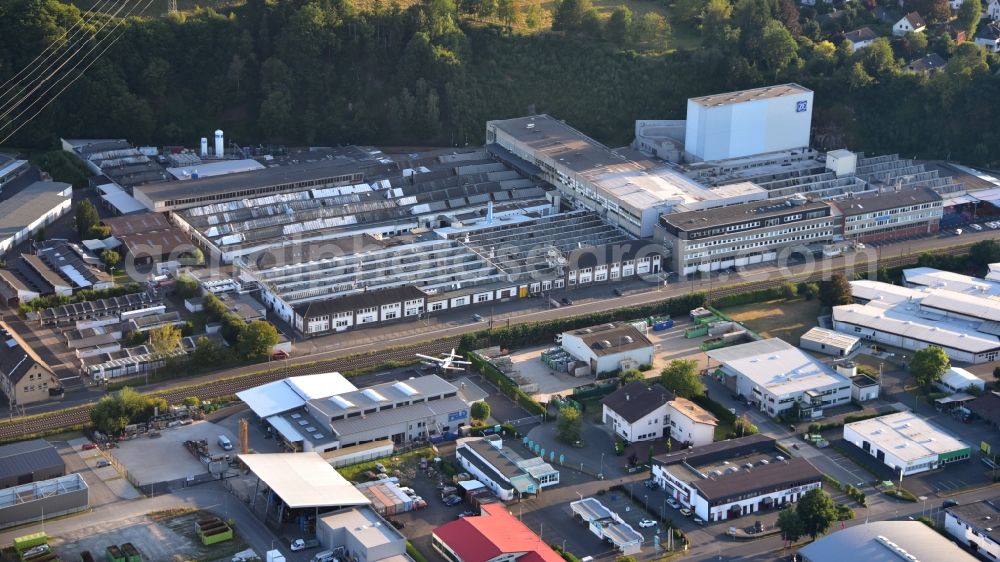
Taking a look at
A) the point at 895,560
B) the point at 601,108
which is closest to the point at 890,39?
the point at 601,108

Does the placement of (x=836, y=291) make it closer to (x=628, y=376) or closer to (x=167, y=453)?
(x=628, y=376)

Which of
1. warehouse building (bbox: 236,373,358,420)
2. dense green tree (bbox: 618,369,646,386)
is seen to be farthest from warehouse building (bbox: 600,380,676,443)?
warehouse building (bbox: 236,373,358,420)

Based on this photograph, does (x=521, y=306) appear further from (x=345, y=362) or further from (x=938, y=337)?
(x=938, y=337)

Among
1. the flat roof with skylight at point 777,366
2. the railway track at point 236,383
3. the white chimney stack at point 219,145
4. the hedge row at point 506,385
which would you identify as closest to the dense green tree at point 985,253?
the flat roof with skylight at point 777,366

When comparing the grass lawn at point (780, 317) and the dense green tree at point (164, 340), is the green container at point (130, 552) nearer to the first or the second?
the dense green tree at point (164, 340)

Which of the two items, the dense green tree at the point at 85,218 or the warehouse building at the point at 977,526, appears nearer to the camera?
the warehouse building at the point at 977,526

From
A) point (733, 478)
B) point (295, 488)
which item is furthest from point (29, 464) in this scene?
point (733, 478)
